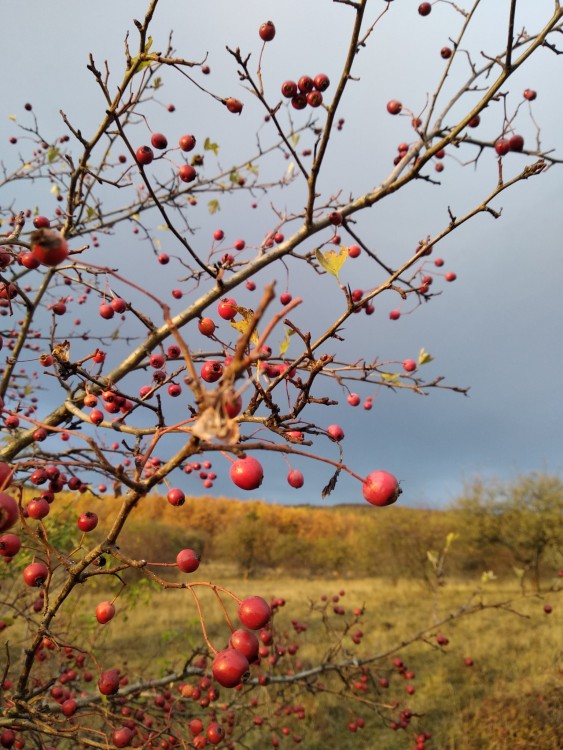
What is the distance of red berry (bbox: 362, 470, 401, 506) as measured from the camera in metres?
1.05

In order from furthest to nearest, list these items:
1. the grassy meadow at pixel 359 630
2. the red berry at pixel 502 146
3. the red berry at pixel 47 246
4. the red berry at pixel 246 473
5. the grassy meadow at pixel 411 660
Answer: the grassy meadow at pixel 411 660 → the grassy meadow at pixel 359 630 → the red berry at pixel 502 146 → the red berry at pixel 246 473 → the red berry at pixel 47 246

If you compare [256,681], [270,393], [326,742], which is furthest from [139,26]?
[326,742]

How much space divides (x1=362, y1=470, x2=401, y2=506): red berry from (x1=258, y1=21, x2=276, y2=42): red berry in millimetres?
2449

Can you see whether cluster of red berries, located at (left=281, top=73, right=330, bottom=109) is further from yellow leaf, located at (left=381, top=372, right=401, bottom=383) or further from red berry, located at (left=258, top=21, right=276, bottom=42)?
yellow leaf, located at (left=381, top=372, right=401, bottom=383)

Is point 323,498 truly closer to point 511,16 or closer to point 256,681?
point 511,16

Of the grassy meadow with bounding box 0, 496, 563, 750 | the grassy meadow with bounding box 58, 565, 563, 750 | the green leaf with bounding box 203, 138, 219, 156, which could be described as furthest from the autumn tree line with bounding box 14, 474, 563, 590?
the green leaf with bounding box 203, 138, 219, 156

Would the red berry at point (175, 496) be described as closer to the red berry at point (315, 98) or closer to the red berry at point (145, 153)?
the red berry at point (145, 153)

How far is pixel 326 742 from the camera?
7.17 meters

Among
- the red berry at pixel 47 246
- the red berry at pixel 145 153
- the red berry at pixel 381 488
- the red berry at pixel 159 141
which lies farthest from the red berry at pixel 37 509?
the red berry at pixel 159 141

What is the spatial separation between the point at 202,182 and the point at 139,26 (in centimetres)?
279

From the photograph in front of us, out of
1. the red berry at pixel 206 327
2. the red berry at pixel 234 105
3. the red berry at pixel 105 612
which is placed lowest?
the red berry at pixel 105 612

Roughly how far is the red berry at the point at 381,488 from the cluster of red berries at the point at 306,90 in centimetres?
198

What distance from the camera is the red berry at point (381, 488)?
1048mm

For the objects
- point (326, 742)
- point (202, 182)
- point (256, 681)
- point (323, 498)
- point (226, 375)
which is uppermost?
point (202, 182)
